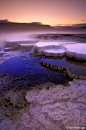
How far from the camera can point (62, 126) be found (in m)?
1.54

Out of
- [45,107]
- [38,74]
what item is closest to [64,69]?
[38,74]

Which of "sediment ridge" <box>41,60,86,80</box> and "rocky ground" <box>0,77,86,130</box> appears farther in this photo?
"sediment ridge" <box>41,60,86,80</box>

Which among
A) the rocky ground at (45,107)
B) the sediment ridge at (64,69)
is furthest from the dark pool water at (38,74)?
the rocky ground at (45,107)

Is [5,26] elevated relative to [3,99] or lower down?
elevated

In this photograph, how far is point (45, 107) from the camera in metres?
1.93

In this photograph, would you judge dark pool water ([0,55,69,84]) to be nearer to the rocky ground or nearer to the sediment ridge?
the sediment ridge

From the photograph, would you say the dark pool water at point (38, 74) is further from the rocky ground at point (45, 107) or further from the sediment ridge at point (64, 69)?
the rocky ground at point (45, 107)

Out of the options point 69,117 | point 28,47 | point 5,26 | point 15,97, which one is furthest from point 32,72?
point 5,26

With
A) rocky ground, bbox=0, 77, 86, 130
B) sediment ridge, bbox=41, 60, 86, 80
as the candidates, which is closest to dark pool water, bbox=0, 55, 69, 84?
sediment ridge, bbox=41, 60, 86, 80

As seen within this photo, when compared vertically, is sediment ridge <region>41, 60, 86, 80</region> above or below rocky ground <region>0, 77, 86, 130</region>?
above

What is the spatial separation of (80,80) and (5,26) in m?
28.7

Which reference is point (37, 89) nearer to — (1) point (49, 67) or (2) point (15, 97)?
(2) point (15, 97)

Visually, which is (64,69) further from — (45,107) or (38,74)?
(45,107)

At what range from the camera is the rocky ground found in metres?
1.57
